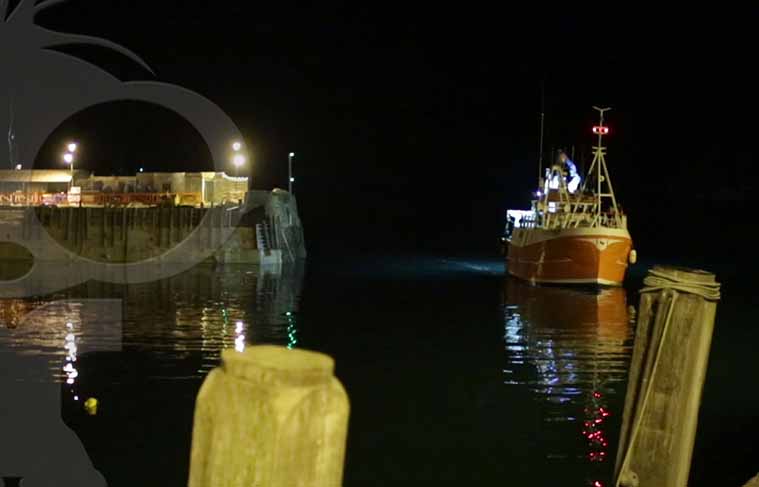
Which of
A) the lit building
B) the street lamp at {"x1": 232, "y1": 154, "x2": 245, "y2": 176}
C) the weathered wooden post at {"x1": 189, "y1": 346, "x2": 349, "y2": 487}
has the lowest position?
the weathered wooden post at {"x1": 189, "y1": 346, "x2": 349, "y2": 487}

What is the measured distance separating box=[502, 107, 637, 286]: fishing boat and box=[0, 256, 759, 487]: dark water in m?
1.57

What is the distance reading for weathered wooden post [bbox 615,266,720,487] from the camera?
5.54 m

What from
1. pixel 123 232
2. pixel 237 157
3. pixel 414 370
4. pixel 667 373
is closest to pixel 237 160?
pixel 237 157

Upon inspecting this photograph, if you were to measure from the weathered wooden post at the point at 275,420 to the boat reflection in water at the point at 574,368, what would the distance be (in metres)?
5.79

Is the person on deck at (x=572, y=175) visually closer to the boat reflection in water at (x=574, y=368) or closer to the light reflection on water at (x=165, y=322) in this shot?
the boat reflection in water at (x=574, y=368)

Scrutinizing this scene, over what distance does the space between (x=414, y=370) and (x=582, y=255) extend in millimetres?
22285

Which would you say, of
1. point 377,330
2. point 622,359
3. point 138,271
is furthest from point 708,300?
point 138,271

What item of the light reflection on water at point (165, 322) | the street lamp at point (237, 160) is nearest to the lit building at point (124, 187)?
the street lamp at point (237, 160)

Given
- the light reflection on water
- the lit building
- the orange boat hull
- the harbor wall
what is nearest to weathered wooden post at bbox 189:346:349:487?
the light reflection on water

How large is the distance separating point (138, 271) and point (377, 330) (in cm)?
2188

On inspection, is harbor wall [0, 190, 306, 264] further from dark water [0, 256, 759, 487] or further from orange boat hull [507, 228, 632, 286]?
orange boat hull [507, 228, 632, 286]

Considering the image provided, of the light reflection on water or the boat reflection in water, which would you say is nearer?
the boat reflection in water

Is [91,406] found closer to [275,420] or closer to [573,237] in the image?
[275,420]

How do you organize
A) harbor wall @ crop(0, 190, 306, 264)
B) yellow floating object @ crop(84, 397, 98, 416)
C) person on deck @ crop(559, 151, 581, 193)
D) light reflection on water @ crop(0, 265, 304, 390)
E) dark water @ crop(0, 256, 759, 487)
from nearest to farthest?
dark water @ crop(0, 256, 759, 487)
yellow floating object @ crop(84, 397, 98, 416)
light reflection on water @ crop(0, 265, 304, 390)
person on deck @ crop(559, 151, 581, 193)
harbor wall @ crop(0, 190, 306, 264)
